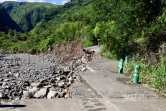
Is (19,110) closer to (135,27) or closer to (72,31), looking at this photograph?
(135,27)

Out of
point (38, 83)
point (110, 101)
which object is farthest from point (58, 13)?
point (110, 101)

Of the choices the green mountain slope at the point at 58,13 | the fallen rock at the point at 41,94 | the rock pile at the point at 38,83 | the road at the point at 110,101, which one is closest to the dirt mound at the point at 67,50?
the rock pile at the point at 38,83

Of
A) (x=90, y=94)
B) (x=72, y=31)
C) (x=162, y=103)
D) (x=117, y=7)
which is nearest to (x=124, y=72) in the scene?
(x=117, y=7)

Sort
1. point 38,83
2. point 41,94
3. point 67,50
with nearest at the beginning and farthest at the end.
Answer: point 41,94, point 38,83, point 67,50

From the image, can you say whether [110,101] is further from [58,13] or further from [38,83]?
[58,13]

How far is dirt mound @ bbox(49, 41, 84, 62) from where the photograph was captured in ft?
118

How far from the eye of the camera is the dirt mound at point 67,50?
35888mm

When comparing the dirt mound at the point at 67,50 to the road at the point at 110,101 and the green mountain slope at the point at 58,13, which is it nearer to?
the road at the point at 110,101

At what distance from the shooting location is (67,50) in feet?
134

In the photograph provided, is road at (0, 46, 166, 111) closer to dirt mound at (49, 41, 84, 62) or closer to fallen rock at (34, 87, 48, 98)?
fallen rock at (34, 87, 48, 98)

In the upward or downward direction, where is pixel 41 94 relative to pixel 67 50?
downward

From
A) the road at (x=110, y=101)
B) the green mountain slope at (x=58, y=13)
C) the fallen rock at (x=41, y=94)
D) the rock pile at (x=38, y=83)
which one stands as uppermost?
the green mountain slope at (x=58, y=13)

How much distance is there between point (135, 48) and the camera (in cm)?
1492

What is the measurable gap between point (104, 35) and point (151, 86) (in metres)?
9.36
